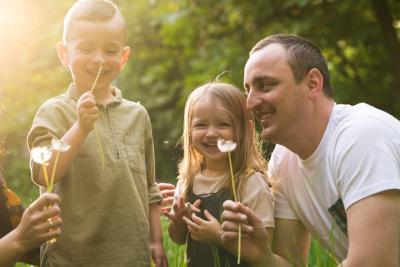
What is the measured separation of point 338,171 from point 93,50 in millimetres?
980

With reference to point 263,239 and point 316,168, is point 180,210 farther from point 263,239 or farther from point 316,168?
point 316,168

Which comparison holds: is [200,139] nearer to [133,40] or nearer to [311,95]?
[311,95]

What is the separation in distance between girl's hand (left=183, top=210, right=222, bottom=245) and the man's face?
0.38 metres

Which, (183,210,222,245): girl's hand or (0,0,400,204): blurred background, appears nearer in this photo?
(183,210,222,245): girl's hand

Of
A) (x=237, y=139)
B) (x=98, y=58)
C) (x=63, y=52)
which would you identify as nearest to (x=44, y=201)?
(x=98, y=58)

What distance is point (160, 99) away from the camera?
27.4 feet

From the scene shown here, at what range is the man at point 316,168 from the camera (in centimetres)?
226

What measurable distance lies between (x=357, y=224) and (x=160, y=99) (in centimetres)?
621

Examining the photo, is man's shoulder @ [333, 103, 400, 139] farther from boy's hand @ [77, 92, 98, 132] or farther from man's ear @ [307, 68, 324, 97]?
boy's hand @ [77, 92, 98, 132]

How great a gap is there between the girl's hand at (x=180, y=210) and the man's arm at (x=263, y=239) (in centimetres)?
25

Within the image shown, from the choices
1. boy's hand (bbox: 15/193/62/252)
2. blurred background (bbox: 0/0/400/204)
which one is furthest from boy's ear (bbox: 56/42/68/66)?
blurred background (bbox: 0/0/400/204)

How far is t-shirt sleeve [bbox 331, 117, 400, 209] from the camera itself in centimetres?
227

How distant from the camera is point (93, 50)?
8.11 feet

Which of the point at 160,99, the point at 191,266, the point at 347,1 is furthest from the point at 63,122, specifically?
the point at 160,99
